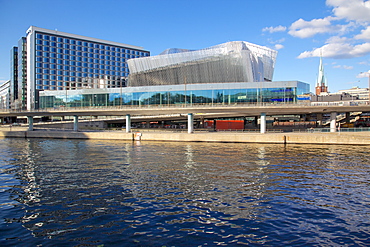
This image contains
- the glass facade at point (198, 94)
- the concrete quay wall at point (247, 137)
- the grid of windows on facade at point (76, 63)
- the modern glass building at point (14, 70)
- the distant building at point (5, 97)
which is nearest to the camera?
the concrete quay wall at point (247, 137)

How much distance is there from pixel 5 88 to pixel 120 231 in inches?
8603

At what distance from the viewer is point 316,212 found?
49.1 feet

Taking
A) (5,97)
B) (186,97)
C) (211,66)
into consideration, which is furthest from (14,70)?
(186,97)

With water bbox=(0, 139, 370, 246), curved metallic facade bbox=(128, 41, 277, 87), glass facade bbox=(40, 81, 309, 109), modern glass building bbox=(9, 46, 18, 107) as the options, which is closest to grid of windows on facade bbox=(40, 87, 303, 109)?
glass facade bbox=(40, 81, 309, 109)

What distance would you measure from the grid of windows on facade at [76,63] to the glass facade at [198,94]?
51.7m

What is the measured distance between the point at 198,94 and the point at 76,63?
94514mm

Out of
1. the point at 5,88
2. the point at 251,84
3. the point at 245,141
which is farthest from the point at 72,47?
the point at 245,141

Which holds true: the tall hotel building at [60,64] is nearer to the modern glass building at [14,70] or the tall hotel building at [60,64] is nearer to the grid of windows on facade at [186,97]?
the modern glass building at [14,70]

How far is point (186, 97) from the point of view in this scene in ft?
269

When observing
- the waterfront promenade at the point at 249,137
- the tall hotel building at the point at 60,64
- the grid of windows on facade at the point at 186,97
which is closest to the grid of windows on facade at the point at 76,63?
the tall hotel building at the point at 60,64

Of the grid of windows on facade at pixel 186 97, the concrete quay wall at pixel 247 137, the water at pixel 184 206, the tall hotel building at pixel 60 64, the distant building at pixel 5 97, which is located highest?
the tall hotel building at pixel 60 64

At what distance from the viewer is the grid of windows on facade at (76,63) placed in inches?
5428

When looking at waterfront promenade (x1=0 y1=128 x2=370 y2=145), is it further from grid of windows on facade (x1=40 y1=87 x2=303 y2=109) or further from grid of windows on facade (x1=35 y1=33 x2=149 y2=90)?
grid of windows on facade (x1=35 y1=33 x2=149 y2=90)

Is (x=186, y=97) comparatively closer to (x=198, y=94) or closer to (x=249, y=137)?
(x=198, y=94)
